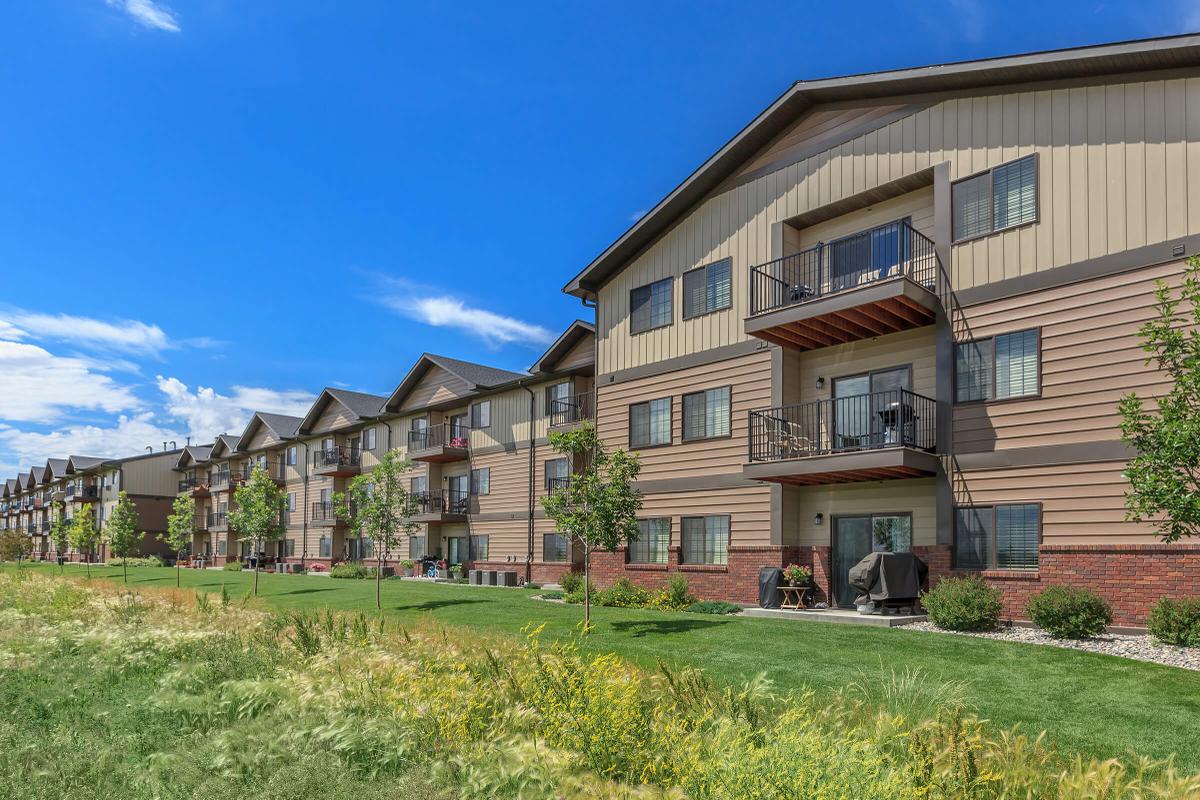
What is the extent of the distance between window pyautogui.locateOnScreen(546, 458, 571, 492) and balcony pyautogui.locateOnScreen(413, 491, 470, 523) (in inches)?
239

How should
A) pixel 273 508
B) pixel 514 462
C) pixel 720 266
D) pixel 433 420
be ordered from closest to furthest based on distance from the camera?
pixel 720 266, pixel 273 508, pixel 514 462, pixel 433 420

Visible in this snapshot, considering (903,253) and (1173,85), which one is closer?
(1173,85)

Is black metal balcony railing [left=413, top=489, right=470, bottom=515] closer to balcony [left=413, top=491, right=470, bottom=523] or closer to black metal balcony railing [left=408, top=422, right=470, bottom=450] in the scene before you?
balcony [left=413, top=491, right=470, bottom=523]

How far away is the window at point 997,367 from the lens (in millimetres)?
16203

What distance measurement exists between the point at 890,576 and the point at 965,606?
196 cm

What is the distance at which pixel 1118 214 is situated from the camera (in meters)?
15.2

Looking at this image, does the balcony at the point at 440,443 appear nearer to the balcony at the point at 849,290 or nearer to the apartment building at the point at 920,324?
the apartment building at the point at 920,324

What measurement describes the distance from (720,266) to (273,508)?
17.4 metres

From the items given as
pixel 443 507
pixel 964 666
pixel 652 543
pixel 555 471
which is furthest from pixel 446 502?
pixel 964 666

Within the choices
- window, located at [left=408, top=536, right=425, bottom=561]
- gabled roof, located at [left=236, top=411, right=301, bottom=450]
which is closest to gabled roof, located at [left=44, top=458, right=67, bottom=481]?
gabled roof, located at [left=236, top=411, right=301, bottom=450]

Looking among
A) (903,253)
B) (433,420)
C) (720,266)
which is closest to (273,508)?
(433,420)

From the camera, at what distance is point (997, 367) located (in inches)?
658

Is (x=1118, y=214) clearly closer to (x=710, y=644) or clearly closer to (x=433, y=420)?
(x=710, y=644)

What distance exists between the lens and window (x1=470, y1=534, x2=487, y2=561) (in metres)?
36.9
